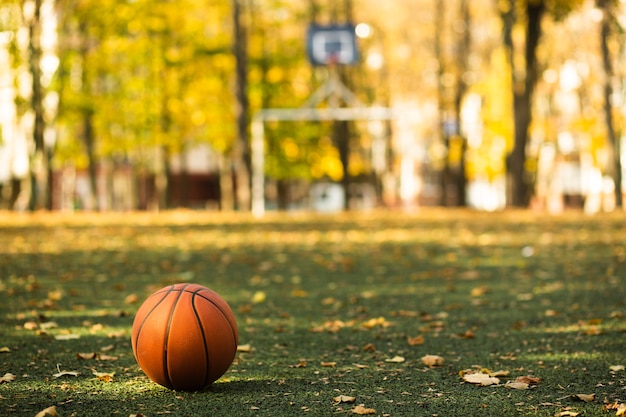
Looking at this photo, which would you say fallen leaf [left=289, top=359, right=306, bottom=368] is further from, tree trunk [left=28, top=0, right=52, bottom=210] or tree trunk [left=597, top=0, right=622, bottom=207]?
tree trunk [left=597, top=0, right=622, bottom=207]

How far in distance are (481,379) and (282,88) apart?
1502 inches

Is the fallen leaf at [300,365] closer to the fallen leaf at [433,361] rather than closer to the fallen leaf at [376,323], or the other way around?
the fallen leaf at [433,361]

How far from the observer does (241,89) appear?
35906mm

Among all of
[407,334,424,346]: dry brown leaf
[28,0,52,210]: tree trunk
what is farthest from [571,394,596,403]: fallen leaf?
[28,0,52,210]: tree trunk

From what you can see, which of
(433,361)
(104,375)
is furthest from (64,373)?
(433,361)

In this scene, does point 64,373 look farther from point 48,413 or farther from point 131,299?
point 131,299

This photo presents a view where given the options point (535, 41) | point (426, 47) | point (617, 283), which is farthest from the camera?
point (426, 47)

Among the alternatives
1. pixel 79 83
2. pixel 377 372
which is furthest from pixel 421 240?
pixel 79 83


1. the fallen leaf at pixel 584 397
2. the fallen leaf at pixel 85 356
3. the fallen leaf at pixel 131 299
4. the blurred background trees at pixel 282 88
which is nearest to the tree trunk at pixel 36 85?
the blurred background trees at pixel 282 88

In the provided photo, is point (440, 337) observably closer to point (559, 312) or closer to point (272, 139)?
point (559, 312)

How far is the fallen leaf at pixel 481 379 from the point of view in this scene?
6.15 metres

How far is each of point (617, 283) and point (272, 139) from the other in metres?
33.6

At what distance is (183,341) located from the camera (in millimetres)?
5719

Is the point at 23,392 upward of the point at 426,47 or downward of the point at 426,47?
downward
